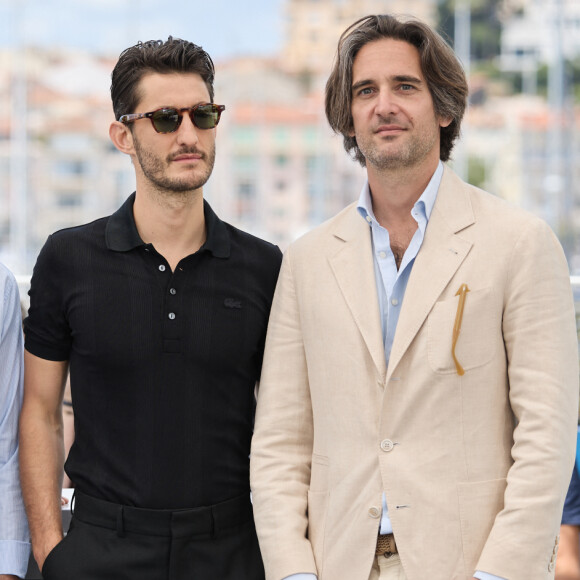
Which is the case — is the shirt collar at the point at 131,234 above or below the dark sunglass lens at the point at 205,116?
below

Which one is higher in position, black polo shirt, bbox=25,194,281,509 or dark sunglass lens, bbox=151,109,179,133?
dark sunglass lens, bbox=151,109,179,133

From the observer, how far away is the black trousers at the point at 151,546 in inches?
94.3

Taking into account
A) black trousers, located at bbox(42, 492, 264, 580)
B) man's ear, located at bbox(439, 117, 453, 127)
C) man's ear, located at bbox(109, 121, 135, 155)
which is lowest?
black trousers, located at bbox(42, 492, 264, 580)

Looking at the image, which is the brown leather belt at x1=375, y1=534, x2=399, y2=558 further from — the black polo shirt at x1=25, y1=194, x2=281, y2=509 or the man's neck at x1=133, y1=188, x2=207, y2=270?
the man's neck at x1=133, y1=188, x2=207, y2=270

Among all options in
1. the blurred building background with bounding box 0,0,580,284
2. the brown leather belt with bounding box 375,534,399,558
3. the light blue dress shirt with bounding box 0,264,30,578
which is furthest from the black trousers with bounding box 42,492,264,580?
the blurred building background with bounding box 0,0,580,284

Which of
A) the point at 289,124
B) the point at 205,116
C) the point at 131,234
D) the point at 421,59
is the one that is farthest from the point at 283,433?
the point at 289,124

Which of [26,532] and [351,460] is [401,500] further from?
[26,532]

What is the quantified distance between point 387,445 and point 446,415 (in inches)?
6.1

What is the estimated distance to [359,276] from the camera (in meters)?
2.38

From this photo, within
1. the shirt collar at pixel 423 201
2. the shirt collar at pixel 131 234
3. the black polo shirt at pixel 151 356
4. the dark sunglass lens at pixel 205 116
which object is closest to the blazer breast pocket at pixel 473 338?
the shirt collar at pixel 423 201

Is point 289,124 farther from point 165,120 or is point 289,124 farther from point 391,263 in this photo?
point 391,263

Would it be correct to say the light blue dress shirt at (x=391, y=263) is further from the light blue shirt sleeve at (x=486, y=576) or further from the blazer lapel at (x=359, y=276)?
the light blue shirt sleeve at (x=486, y=576)

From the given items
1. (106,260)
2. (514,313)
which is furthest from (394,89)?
(106,260)

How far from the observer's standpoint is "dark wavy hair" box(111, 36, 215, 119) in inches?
101
